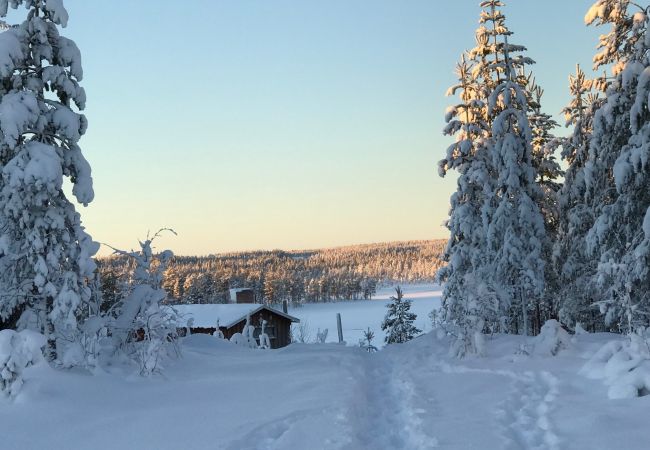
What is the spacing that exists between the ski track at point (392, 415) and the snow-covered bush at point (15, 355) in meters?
5.06

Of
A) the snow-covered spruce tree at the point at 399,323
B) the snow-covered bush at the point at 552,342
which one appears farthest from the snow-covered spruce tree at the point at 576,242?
the snow-covered spruce tree at the point at 399,323

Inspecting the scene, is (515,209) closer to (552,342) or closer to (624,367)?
(552,342)

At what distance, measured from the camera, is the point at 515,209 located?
2208 centimetres

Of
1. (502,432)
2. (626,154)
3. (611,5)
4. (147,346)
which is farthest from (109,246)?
(611,5)

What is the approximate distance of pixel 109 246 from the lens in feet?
41.9

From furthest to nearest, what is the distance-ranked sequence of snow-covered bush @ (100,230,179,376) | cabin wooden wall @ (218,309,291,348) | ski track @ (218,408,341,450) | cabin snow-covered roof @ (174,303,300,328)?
1. cabin wooden wall @ (218,309,291,348)
2. cabin snow-covered roof @ (174,303,300,328)
3. snow-covered bush @ (100,230,179,376)
4. ski track @ (218,408,341,450)

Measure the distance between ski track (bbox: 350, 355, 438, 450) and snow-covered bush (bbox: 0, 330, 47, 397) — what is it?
506 cm

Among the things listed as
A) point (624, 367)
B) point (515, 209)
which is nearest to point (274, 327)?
point (515, 209)

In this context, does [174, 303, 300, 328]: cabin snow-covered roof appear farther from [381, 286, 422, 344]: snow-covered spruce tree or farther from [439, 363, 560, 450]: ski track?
[439, 363, 560, 450]: ski track

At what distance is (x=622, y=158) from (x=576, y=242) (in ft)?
23.9

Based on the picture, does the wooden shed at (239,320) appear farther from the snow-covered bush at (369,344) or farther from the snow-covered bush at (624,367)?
the snow-covered bush at (624,367)

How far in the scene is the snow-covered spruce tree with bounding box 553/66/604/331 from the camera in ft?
67.9

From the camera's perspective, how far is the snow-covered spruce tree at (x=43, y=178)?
11500mm

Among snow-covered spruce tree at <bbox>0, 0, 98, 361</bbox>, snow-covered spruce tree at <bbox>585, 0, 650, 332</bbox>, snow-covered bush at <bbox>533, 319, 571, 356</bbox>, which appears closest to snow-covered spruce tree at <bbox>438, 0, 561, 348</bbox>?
snow-covered spruce tree at <bbox>585, 0, 650, 332</bbox>
